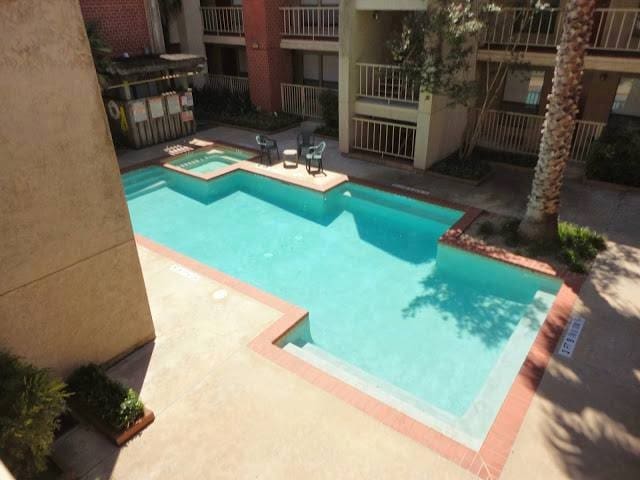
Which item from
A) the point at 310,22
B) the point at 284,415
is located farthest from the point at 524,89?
the point at 284,415

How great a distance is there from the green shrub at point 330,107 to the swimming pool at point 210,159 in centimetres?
393

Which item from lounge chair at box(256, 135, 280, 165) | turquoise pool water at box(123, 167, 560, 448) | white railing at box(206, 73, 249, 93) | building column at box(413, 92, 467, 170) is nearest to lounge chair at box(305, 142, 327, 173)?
turquoise pool water at box(123, 167, 560, 448)

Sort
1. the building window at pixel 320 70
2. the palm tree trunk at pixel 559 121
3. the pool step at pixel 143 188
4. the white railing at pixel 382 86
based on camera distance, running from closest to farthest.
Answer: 1. the palm tree trunk at pixel 559 121
2. the pool step at pixel 143 188
3. the white railing at pixel 382 86
4. the building window at pixel 320 70

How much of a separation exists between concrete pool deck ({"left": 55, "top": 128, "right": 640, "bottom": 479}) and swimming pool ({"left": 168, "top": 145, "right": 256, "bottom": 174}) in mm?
8336

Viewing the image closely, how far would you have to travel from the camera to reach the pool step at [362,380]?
634cm

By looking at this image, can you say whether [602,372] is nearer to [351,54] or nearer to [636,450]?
[636,450]

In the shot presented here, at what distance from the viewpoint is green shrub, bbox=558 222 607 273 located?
9.09m

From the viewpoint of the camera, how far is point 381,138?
1553 cm

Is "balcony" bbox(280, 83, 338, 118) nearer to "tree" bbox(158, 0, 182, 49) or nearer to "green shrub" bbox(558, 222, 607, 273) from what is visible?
"tree" bbox(158, 0, 182, 49)

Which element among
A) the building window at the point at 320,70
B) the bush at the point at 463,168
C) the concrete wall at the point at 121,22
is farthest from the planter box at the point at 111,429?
the building window at the point at 320,70

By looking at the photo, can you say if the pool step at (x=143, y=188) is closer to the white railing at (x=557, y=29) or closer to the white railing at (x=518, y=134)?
the white railing at (x=518, y=134)

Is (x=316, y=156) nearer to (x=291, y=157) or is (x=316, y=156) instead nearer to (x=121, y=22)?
(x=291, y=157)

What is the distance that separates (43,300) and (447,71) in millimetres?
10811

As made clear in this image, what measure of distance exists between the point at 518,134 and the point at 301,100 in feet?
29.8
